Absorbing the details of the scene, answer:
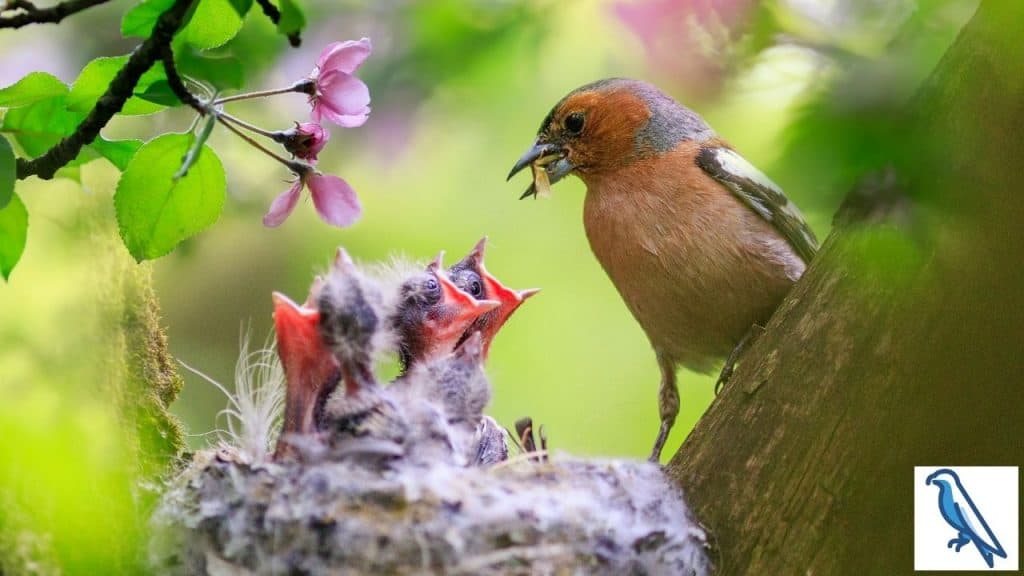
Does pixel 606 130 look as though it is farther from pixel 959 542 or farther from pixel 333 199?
pixel 959 542

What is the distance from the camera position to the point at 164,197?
1817 mm

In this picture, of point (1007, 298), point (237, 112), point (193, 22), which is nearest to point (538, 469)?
point (1007, 298)

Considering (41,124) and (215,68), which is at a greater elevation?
(215,68)

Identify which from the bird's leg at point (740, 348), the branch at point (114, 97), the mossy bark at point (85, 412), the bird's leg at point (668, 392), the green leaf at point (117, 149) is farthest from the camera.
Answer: the bird's leg at point (668, 392)

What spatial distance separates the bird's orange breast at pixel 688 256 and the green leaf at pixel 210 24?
1619 mm

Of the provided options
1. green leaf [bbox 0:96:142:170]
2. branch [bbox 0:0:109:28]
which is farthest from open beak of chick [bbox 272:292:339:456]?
branch [bbox 0:0:109:28]

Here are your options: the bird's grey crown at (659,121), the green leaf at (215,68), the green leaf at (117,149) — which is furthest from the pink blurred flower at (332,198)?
the bird's grey crown at (659,121)

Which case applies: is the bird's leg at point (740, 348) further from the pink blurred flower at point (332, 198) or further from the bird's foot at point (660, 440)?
the pink blurred flower at point (332, 198)

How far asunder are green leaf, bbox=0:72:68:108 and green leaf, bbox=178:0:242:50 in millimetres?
270

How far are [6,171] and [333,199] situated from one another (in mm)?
595

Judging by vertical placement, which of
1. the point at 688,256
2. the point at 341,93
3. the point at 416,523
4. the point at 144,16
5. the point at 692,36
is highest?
the point at 688,256

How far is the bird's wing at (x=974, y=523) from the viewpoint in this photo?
2.14 m

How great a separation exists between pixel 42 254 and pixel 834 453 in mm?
2041

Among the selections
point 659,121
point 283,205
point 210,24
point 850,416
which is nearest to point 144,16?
point 210,24
